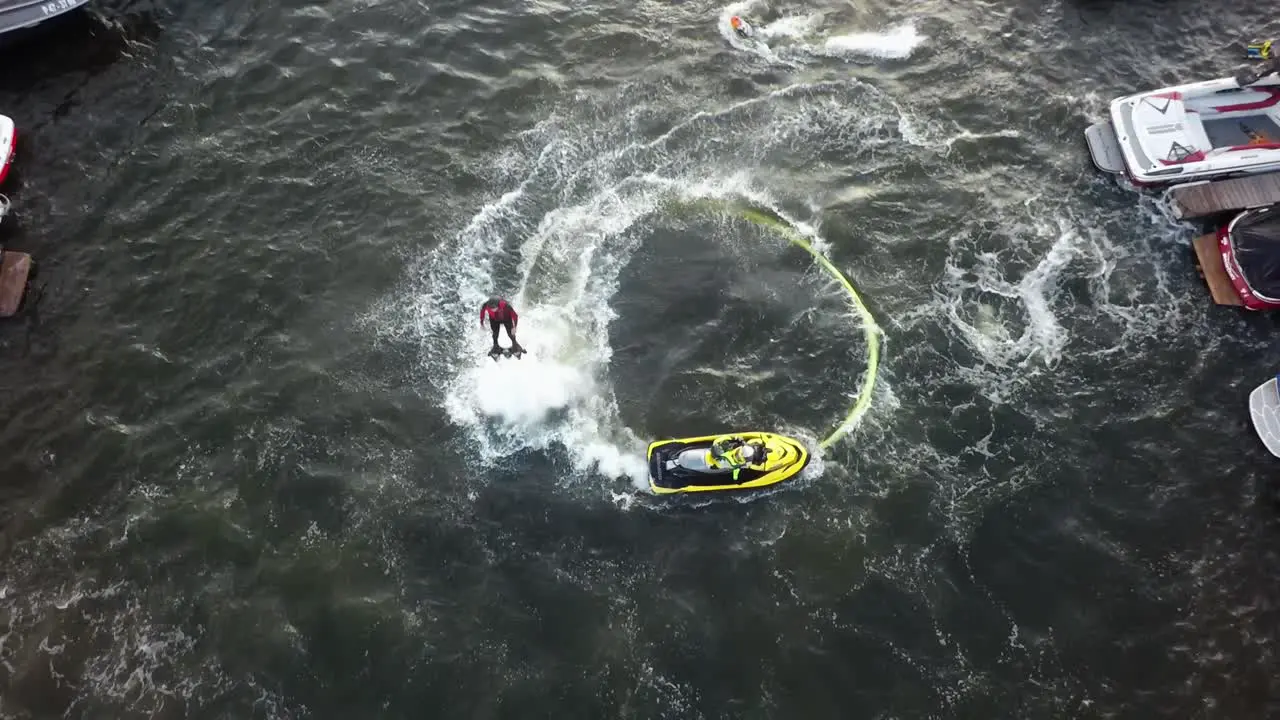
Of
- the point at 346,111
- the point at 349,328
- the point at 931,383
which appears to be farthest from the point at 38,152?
the point at 931,383

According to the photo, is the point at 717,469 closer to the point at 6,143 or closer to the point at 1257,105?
the point at 1257,105

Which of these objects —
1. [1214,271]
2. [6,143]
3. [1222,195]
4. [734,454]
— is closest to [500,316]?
[734,454]

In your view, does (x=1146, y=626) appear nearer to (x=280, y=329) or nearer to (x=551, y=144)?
(x=551, y=144)

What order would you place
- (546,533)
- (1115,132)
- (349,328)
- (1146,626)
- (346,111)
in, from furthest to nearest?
(346,111), (1115,132), (349,328), (546,533), (1146,626)

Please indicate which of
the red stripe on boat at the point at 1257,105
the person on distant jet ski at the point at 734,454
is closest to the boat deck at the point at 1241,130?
the red stripe on boat at the point at 1257,105

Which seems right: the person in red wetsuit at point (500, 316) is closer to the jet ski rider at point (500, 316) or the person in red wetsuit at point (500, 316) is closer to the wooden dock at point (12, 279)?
the jet ski rider at point (500, 316)

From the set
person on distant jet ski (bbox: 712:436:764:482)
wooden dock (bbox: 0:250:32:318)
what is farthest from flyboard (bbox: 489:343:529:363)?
wooden dock (bbox: 0:250:32:318)

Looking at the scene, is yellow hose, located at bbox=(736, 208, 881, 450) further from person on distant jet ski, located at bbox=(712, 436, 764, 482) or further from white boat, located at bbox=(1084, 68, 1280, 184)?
white boat, located at bbox=(1084, 68, 1280, 184)
